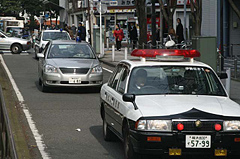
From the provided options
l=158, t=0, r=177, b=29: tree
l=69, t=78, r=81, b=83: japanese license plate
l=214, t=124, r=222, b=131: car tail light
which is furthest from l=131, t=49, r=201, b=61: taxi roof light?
l=158, t=0, r=177, b=29: tree

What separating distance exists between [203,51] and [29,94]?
4834 millimetres

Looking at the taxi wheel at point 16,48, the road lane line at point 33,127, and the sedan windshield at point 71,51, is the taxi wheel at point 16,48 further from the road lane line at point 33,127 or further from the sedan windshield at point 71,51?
the sedan windshield at point 71,51

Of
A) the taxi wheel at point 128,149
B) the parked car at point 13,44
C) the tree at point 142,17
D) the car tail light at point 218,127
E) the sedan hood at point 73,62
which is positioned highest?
the tree at point 142,17

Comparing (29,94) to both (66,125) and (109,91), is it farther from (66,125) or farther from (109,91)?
(109,91)

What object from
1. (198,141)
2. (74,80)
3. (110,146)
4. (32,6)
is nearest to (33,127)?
(110,146)

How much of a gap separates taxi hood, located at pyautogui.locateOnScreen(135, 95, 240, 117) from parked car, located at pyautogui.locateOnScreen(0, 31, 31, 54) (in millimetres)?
30322

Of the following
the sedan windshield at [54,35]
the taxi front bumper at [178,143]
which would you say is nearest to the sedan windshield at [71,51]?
the taxi front bumper at [178,143]

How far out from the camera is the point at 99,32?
3628 cm

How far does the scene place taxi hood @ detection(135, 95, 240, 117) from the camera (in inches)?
273

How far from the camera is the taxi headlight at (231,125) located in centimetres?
682

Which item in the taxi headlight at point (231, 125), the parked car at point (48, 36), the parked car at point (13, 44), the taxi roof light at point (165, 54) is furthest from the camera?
the parked car at point (13, 44)

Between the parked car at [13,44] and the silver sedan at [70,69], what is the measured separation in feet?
67.2

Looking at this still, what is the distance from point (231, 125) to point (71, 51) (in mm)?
10783

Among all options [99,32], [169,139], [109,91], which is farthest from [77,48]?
[99,32]
